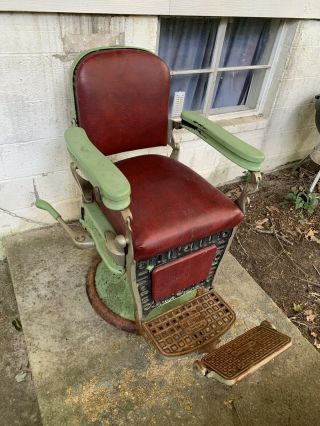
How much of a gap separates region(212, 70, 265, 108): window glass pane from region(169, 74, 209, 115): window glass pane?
126 millimetres

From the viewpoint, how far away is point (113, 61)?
4.36 feet

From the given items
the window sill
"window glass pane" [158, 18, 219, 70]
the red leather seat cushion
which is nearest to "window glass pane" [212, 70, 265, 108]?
the window sill

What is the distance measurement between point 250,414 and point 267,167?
2.19 meters

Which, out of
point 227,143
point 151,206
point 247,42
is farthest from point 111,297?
point 247,42

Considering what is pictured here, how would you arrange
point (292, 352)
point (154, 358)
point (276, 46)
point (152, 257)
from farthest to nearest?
point (276, 46), point (292, 352), point (154, 358), point (152, 257)

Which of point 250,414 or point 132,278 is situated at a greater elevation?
point 132,278

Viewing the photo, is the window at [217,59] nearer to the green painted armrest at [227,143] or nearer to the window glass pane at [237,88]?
the window glass pane at [237,88]

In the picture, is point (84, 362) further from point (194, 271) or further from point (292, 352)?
point (292, 352)

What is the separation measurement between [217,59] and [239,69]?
25 cm

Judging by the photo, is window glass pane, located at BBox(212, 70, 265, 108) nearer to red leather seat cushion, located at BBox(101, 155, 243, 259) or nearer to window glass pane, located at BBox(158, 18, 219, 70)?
window glass pane, located at BBox(158, 18, 219, 70)

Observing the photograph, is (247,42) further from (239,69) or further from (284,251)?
(284,251)

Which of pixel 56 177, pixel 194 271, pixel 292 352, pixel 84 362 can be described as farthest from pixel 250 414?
pixel 56 177

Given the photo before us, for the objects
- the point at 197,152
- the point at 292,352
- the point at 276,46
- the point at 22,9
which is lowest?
the point at 292,352

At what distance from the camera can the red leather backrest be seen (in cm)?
129
